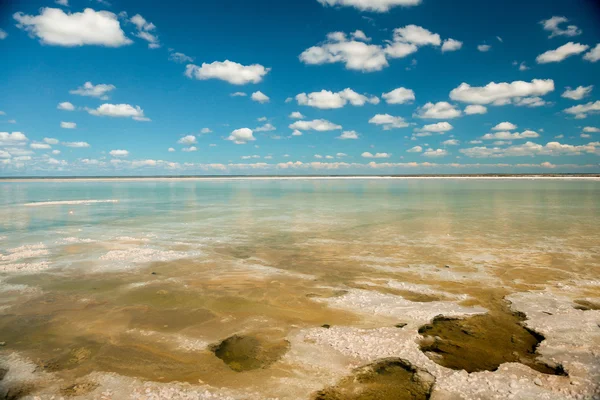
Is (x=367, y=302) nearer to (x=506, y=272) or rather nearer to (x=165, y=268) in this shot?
(x=506, y=272)

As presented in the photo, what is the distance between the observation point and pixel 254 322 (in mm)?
6430

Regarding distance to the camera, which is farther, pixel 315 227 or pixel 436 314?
pixel 315 227

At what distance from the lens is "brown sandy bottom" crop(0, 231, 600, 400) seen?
15.5 ft

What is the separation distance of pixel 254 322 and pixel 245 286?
2.12 m

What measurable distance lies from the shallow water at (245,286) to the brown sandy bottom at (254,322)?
4 cm

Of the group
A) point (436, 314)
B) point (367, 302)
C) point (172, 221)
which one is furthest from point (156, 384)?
point (172, 221)

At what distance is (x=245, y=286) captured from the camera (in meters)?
8.48

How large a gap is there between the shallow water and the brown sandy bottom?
0.04 metres

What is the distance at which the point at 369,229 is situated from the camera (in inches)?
645

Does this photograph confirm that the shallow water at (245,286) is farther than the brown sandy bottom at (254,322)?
Yes

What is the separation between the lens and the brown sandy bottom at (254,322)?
4.73m

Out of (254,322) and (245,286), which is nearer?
(254,322)

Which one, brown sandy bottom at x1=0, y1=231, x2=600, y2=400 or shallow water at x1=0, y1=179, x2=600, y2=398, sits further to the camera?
shallow water at x1=0, y1=179, x2=600, y2=398

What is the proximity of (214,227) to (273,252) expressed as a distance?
20.8ft
